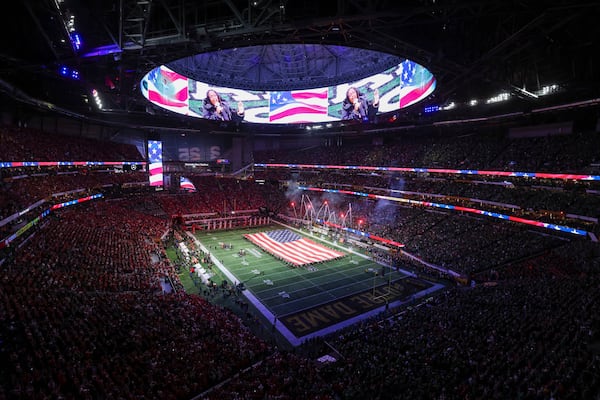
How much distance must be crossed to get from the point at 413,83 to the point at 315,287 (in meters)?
30.9

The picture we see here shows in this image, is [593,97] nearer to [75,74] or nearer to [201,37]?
[201,37]

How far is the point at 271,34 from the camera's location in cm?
2073

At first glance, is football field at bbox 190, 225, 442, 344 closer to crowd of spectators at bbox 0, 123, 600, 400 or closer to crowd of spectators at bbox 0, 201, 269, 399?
crowd of spectators at bbox 0, 123, 600, 400

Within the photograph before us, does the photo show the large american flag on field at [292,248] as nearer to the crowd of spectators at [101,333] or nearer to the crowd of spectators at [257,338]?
the crowd of spectators at [257,338]

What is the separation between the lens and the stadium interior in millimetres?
12727

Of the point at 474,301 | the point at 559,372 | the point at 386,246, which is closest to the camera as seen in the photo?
the point at 559,372

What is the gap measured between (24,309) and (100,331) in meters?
3.60

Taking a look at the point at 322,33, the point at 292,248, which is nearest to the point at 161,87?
the point at 292,248

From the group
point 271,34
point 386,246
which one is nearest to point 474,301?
point 386,246

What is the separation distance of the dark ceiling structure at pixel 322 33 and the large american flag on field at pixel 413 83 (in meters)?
9.39

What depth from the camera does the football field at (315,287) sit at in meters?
23.0

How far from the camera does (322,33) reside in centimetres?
1970

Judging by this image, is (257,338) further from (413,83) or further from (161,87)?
(161,87)

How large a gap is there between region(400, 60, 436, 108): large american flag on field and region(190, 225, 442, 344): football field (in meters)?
21.3
